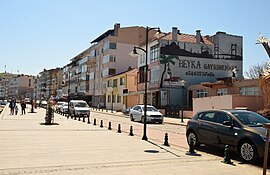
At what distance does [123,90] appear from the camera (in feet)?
186

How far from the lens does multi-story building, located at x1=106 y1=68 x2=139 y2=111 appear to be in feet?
182

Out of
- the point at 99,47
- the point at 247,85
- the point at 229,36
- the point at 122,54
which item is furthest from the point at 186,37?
the point at 99,47

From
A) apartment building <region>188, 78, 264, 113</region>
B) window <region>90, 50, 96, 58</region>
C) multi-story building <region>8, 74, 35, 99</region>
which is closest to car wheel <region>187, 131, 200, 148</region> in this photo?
apartment building <region>188, 78, 264, 113</region>

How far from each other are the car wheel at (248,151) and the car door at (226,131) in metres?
0.34

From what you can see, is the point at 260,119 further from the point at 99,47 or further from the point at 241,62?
the point at 99,47

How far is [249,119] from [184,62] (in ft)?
114

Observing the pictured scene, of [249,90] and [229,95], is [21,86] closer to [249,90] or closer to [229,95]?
[249,90]

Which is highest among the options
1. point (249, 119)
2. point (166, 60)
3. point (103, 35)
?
point (103, 35)

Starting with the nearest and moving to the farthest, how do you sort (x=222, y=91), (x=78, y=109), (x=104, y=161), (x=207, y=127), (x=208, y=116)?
1. (x=104, y=161)
2. (x=207, y=127)
3. (x=208, y=116)
4. (x=78, y=109)
5. (x=222, y=91)

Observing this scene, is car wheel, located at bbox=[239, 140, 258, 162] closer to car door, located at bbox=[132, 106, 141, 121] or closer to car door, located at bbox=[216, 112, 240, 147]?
car door, located at bbox=[216, 112, 240, 147]

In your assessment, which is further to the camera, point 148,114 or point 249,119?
point 148,114

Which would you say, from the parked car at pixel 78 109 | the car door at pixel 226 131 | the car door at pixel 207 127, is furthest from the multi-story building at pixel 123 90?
the car door at pixel 226 131

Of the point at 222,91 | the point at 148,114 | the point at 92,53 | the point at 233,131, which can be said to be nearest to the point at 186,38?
the point at 222,91

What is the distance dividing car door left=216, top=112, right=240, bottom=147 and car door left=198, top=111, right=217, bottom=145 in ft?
0.87
